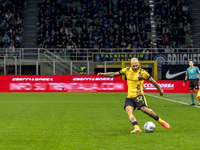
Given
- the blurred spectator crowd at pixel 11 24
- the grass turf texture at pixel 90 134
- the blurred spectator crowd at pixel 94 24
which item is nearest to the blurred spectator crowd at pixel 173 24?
the blurred spectator crowd at pixel 94 24

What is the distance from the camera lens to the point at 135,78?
11.1 metres

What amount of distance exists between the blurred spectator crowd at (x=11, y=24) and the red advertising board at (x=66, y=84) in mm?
4741

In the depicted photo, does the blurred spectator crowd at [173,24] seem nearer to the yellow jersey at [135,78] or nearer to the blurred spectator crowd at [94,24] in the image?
the blurred spectator crowd at [94,24]

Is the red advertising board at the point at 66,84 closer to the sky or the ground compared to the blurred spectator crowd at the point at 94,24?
closer to the ground

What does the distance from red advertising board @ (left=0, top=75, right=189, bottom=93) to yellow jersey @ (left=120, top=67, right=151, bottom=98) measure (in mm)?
23814

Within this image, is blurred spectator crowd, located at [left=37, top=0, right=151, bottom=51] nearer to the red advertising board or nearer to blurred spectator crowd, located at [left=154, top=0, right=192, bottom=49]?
blurred spectator crowd, located at [left=154, top=0, right=192, bottom=49]

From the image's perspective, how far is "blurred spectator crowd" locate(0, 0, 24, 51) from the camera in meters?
42.3

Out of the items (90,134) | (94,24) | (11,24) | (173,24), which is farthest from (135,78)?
(173,24)

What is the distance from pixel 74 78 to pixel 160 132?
25.7 m

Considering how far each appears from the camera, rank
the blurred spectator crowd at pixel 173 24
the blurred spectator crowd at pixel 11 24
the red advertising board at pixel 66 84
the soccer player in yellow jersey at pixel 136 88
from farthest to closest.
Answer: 1. the blurred spectator crowd at pixel 173 24
2. the blurred spectator crowd at pixel 11 24
3. the red advertising board at pixel 66 84
4. the soccer player in yellow jersey at pixel 136 88

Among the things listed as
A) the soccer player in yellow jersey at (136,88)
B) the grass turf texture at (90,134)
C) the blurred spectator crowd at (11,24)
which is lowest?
the grass turf texture at (90,134)

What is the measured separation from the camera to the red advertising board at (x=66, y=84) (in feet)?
116

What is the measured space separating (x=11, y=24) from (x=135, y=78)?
35.7 m

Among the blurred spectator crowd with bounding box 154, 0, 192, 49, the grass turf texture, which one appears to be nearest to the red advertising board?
the blurred spectator crowd with bounding box 154, 0, 192, 49
